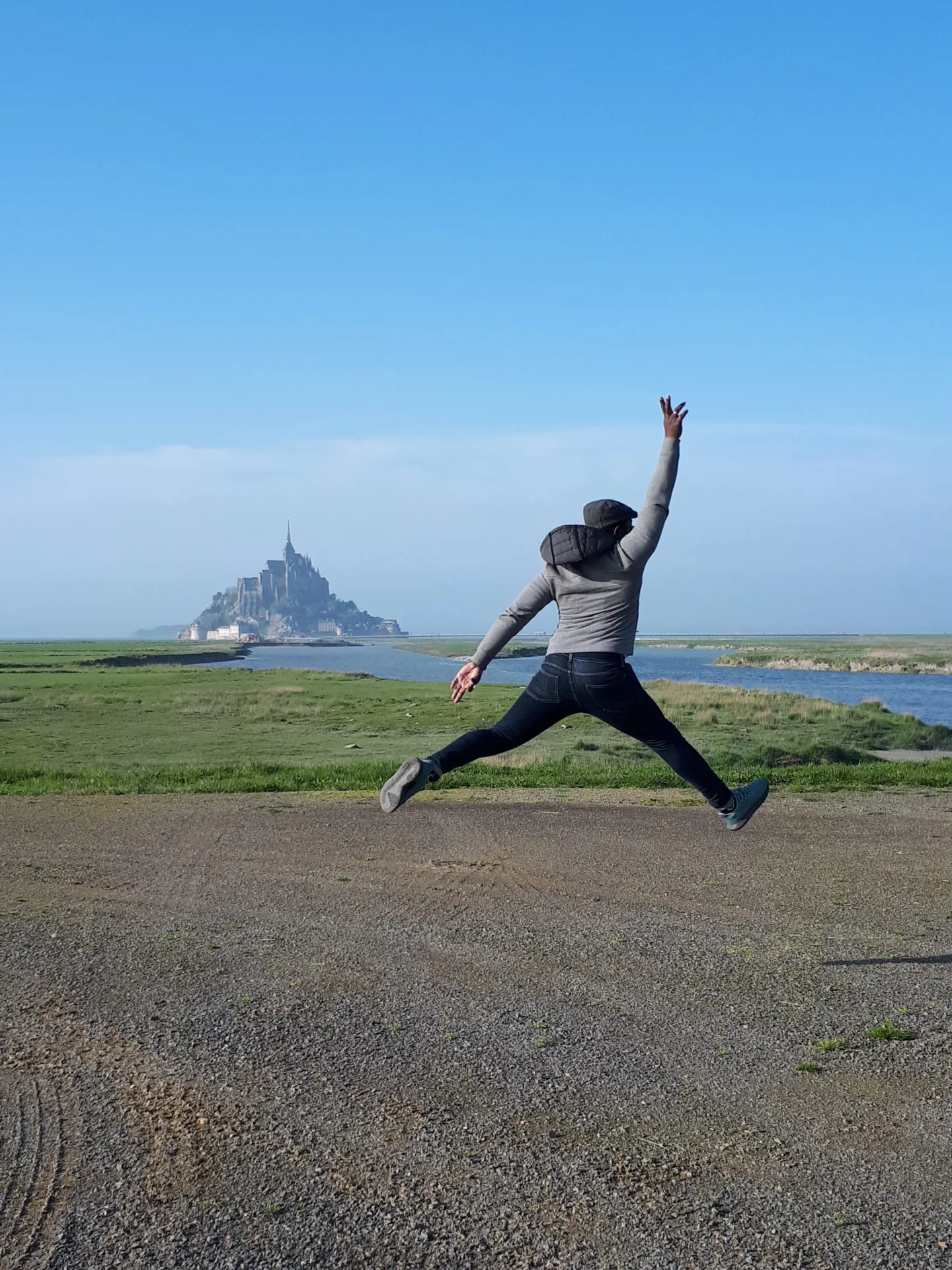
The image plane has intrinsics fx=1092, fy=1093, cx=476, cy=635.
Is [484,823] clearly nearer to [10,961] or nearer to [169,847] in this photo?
[169,847]

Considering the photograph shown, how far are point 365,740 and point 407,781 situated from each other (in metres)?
23.0

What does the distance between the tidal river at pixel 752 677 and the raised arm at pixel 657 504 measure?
37.4 metres

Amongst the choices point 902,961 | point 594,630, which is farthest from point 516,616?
point 902,961

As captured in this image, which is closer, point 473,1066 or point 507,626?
point 473,1066

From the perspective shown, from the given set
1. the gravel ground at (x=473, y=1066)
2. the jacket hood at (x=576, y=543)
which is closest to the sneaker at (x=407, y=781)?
the gravel ground at (x=473, y=1066)

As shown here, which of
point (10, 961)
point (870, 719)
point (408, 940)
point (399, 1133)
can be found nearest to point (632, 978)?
point (408, 940)

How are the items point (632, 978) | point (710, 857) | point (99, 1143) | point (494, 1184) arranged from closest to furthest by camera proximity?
point (494, 1184)
point (99, 1143)
point (632, 978)
point (710, 857)

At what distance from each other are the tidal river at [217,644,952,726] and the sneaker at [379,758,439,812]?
37.5 metres

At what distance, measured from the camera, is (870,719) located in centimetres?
3275

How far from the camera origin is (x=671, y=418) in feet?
18.9

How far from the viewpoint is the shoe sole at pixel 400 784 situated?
6.09 metres

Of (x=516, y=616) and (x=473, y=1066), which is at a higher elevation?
(x=516, y=616)

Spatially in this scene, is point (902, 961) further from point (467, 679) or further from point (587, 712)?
point (467, 679)

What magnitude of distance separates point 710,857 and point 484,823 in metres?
2.76
